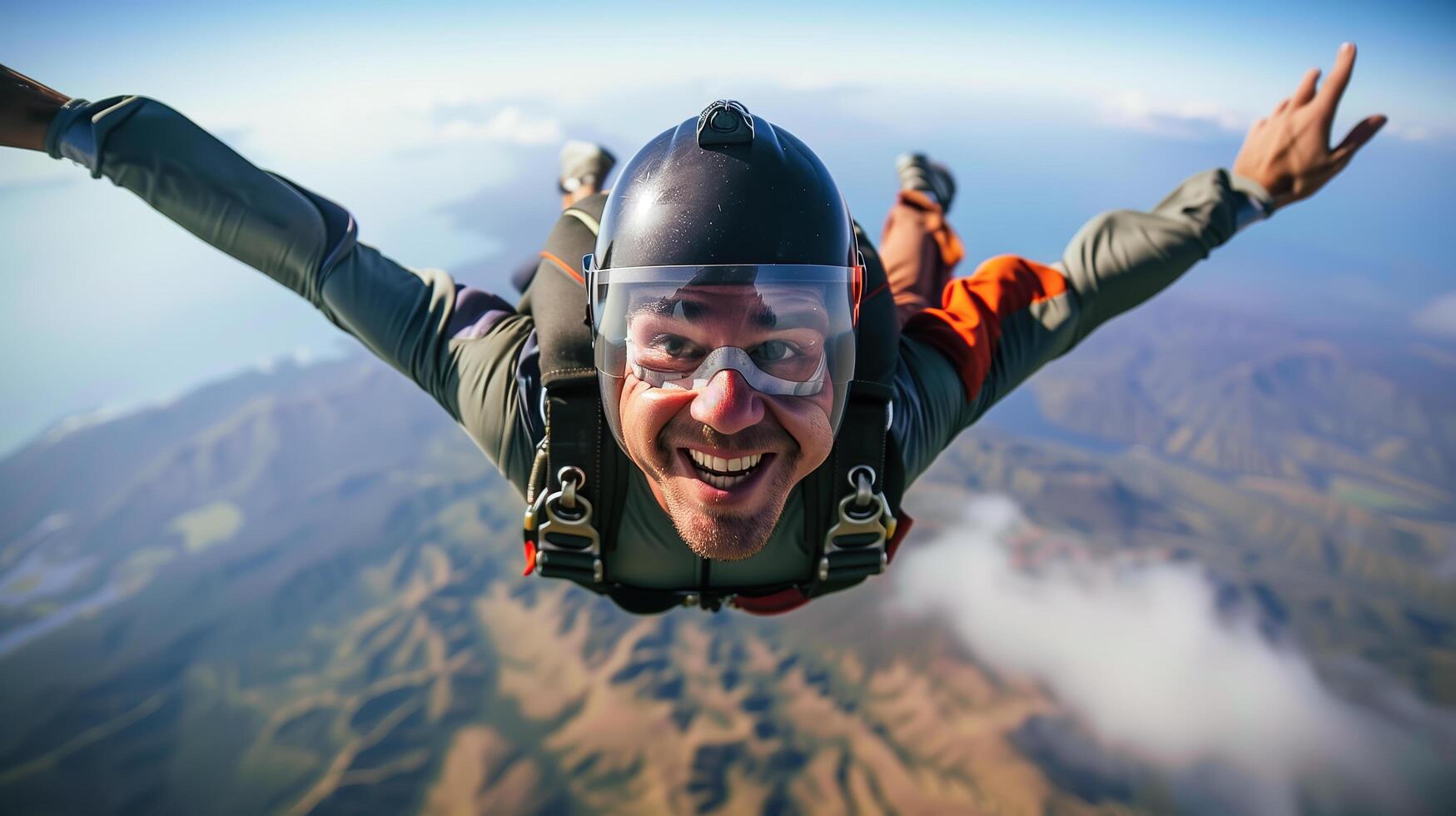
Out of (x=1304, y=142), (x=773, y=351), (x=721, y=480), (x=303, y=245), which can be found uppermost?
(x=1304, y=142)

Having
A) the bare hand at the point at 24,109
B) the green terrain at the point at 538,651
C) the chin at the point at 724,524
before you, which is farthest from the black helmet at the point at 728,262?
the green terrain at the point at 538,651

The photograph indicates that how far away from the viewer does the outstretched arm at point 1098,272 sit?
3.23 metres

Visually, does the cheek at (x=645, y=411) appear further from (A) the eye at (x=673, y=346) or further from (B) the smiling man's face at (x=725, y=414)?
(A) the eye at (x=673, y=346)

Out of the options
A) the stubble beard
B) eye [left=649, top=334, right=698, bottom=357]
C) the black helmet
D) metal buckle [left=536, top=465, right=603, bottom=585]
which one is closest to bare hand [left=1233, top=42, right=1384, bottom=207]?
the black helmet

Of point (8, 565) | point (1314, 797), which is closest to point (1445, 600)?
point (1314, 797)

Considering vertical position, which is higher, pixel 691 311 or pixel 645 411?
pixel 691 311

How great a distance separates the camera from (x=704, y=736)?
95.7 meters

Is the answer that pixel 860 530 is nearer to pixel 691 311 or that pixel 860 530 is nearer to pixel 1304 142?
pixel 691 311

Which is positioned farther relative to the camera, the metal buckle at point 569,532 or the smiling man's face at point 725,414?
the metal buckle at point 569,532

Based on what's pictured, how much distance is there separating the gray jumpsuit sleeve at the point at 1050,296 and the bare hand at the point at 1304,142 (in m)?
0.09

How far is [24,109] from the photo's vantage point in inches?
103

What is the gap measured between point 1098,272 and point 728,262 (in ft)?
6.67

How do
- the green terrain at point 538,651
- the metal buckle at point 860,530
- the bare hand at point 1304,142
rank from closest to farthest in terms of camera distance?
the metal buckle at point 860,530, the bare hand at point 1304,142, the green terrain at point 538,651

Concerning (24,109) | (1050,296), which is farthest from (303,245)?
(1050,296)
